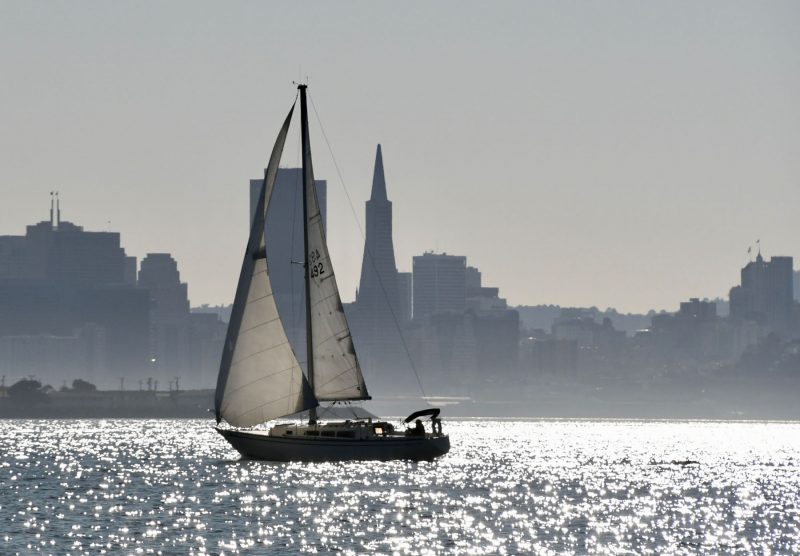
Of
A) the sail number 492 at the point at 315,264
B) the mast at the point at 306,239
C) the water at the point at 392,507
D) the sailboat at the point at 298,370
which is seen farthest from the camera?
the sail number 492 at the point at 315,264

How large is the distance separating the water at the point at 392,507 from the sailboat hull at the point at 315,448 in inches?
43.9

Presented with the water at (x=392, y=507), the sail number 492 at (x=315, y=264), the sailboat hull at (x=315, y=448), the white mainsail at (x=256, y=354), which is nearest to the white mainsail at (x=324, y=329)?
the sail number 492 at (x=315, y=264)

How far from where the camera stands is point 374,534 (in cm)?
6706

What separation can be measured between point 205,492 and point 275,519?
14.6 metres

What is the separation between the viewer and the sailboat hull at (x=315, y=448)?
99.2m

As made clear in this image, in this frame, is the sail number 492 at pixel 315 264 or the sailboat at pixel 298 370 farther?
the sail number 492 at pixel 315 264

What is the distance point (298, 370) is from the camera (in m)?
95.4

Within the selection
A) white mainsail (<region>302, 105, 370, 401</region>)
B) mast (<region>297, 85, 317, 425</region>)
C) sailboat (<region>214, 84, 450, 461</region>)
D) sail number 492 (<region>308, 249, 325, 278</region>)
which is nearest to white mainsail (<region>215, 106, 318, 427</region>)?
sailboat (<region>214, 84, 450, 461</region>)

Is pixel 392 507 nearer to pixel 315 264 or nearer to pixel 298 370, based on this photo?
pixel 298 370

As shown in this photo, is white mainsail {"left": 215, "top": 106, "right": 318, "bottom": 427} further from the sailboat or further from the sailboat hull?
the sailboat hull

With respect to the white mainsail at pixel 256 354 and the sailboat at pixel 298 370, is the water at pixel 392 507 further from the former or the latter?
the white mainsail at pixel 256 354

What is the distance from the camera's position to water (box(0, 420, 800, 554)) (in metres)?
64.5

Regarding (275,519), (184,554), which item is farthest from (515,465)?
(184,554)

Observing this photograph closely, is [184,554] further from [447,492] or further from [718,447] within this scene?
[718,447]
